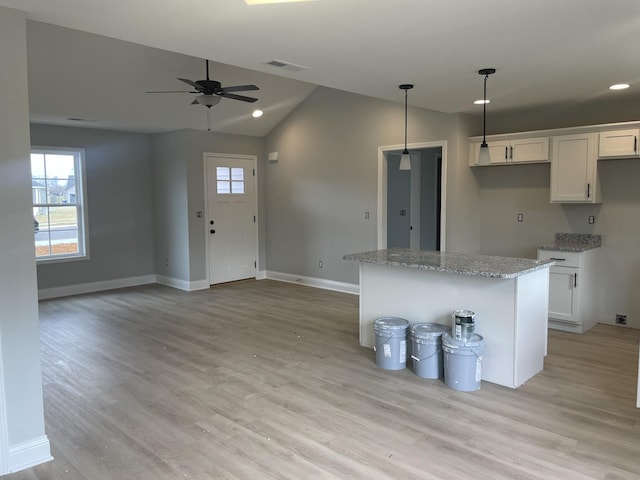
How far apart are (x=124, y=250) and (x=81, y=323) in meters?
2.28

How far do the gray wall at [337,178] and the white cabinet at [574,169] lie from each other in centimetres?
106

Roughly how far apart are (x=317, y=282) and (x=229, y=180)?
7.28ft

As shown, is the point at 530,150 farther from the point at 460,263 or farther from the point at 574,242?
the point at 460,263

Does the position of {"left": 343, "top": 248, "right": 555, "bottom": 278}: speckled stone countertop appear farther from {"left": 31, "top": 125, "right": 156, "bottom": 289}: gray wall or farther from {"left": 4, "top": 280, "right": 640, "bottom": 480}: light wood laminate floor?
{"left": 31, "top": 125, "right": 156, "bottom": 289}: gray wall

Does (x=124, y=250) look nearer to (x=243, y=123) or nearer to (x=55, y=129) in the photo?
(x=55, y=129)

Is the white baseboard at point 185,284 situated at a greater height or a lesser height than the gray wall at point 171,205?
lesser

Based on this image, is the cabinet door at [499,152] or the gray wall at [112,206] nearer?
the cabinet door at [499,152]

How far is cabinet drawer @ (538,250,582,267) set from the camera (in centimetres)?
499

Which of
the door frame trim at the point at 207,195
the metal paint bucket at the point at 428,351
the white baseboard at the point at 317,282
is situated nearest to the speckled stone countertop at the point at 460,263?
the metal paint bucket at the point at 428,351

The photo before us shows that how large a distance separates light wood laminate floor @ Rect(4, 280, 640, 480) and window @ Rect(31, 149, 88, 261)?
208cm

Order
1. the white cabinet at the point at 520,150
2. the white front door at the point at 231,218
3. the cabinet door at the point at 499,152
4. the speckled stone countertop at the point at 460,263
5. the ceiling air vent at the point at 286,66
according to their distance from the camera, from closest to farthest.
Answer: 1. the speckled stone countertop at the point at 460,263
2. the ceiling air vent at the point at 286,66
3. the white cabinet at the point at 520,150
4. the cabinet door at the point at 499,152
5. the white front door at the point at 231,218

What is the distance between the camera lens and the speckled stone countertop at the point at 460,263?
3.60m

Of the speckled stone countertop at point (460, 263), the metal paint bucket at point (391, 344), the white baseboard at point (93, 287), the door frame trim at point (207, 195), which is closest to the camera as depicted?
the speckled stone countertop at point (460, 263)

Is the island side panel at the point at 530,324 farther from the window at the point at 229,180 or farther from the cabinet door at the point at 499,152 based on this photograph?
the window at the point at 229,180
